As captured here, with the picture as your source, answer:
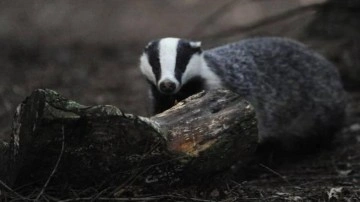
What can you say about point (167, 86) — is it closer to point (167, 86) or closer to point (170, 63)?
point (167, 86)

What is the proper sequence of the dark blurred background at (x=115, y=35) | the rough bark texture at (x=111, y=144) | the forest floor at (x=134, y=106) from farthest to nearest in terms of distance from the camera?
the dark blurred background at (x=115, y=35)
the forest floor at (x=134, y=106)
the rough bark texture at (x=111, y=144)

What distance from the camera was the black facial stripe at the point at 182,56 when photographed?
4.77 meters

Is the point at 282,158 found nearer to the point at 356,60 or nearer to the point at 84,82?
the point at 356,60

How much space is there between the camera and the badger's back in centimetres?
553

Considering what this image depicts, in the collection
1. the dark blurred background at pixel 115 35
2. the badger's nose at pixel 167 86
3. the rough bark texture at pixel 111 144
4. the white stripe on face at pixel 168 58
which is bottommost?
the rough bark texture at pixel 111 144

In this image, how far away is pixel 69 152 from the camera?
332 centimetres

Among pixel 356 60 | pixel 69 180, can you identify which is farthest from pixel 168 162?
pixel 356 60

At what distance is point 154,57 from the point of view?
4.80 m

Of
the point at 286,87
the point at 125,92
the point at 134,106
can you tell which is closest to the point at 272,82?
the point at 286,87

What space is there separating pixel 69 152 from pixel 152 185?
43 cm

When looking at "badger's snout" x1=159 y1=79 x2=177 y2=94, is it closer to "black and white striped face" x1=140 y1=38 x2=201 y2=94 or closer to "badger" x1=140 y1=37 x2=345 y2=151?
"black and white striped face" x1=140 y1=38 x2=201 y2=94

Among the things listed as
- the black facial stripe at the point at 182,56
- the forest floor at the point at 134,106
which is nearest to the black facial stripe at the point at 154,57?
the black facial stripe at the point at 182,56

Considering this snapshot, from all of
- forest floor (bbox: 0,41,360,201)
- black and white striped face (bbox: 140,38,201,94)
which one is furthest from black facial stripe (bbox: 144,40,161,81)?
forest floor (bbox: 0,41,360,201)

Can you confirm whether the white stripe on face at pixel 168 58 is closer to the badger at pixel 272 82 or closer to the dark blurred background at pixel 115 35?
the badger at pixel 272 82
